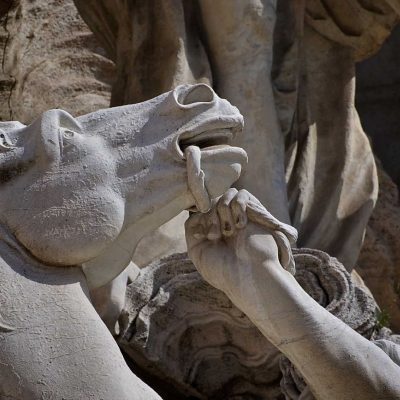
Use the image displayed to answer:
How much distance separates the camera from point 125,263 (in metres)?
3.09

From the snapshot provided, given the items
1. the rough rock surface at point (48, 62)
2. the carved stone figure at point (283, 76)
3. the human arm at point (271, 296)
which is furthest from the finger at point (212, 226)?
the rough rock surface at point (48, 62)

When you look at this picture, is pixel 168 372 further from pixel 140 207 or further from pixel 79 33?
pixel 79 33

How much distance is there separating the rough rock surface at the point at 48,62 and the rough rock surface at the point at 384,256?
3.43 feet

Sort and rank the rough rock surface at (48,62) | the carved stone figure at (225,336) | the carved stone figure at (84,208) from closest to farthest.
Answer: the carved stone figure at (84,208) → the carved stone figure at (225,336) → the rough rock surface at (48,62)

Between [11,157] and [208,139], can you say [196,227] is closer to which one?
[208,139]

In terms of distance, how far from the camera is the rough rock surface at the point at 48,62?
6426 millimetres

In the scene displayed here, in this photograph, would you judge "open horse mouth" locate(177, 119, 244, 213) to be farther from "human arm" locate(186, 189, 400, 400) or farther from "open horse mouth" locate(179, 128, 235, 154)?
"human arm" locate(186, 189, 400, 400)

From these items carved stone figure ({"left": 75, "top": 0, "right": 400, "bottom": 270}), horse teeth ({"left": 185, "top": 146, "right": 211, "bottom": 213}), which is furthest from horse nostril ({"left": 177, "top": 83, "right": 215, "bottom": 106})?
carved stone figure ({"left": 75, "top": 0, "right": 400, "bottom": 270})

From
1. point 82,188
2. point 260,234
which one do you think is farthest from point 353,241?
point 82,188

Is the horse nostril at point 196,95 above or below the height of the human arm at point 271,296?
above

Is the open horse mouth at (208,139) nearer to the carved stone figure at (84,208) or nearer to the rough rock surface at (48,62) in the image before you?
the carved stone figure at (84,208)

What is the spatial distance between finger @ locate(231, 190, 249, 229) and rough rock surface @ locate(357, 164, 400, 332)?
8.90 ft

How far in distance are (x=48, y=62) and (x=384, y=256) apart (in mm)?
1443

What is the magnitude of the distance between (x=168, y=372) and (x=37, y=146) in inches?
47.1
